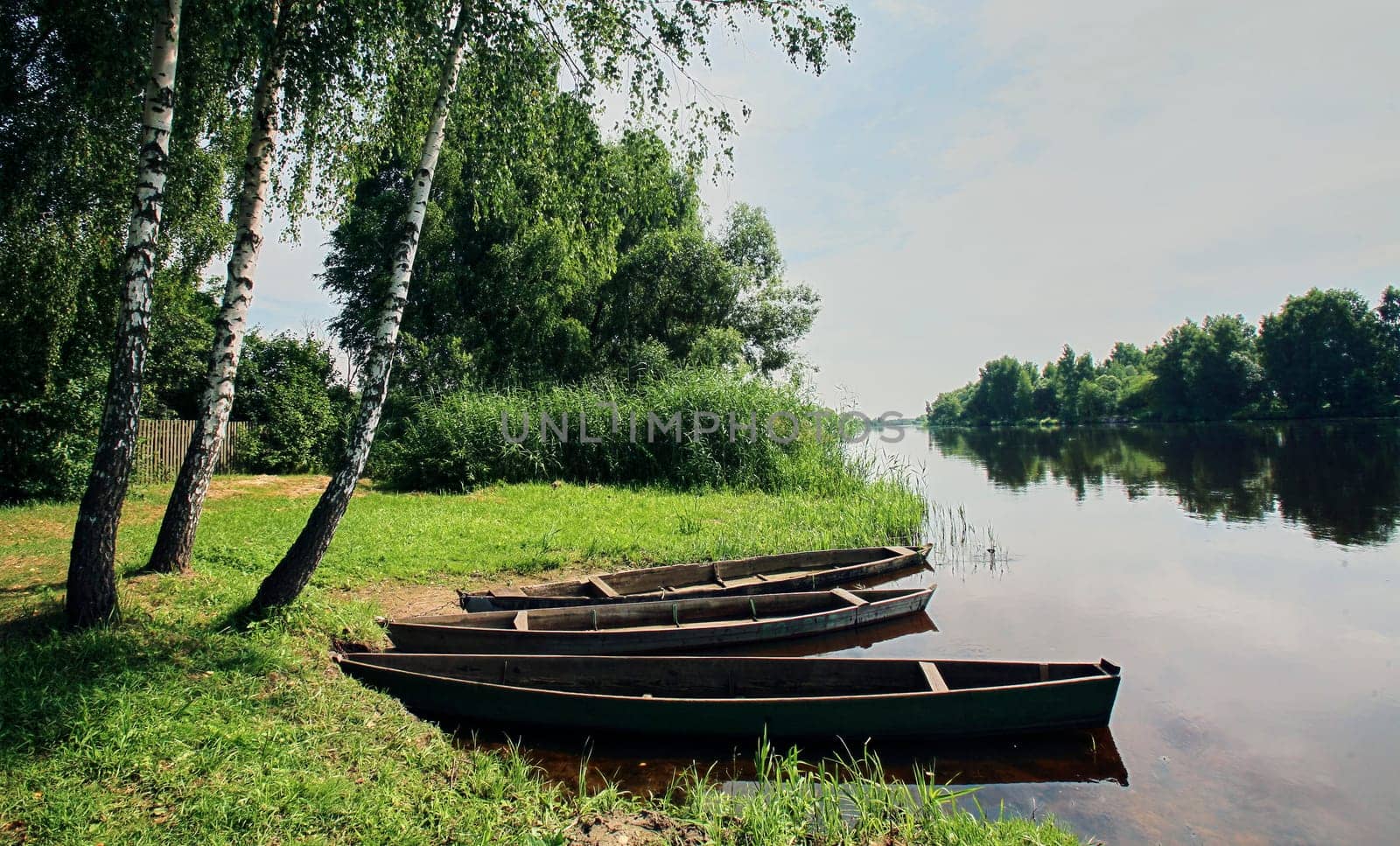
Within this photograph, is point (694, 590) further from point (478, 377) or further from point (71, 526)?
point (478, 377)

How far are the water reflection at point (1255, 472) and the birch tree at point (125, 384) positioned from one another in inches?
758

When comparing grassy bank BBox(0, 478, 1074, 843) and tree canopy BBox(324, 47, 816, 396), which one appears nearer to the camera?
grassy bank BBox(0, 478, 1074, 843)

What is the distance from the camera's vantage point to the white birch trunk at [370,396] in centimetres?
608

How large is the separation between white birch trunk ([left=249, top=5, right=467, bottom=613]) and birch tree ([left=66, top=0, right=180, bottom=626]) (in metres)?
1.17

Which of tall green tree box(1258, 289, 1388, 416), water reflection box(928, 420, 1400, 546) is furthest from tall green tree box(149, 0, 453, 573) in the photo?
tall green tree box(1258, 289, 1388, 416)

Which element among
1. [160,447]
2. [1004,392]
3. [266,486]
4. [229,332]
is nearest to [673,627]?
[229,332]

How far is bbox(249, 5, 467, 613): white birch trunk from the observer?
6082mm

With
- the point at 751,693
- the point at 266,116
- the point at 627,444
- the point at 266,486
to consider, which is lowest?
the point at 751,693

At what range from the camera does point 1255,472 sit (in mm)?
25609

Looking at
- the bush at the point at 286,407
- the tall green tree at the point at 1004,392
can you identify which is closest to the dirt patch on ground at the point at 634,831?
the bush at the point at 286,407

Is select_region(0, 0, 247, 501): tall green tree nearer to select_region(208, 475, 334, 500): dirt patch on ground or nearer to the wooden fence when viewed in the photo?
select_region(208, 475, 334, 500): dirt patch on ground

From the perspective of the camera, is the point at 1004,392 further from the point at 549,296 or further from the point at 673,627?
the point at 673,627

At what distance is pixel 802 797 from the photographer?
423 centimetres

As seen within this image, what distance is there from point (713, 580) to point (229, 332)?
6.11 metres
